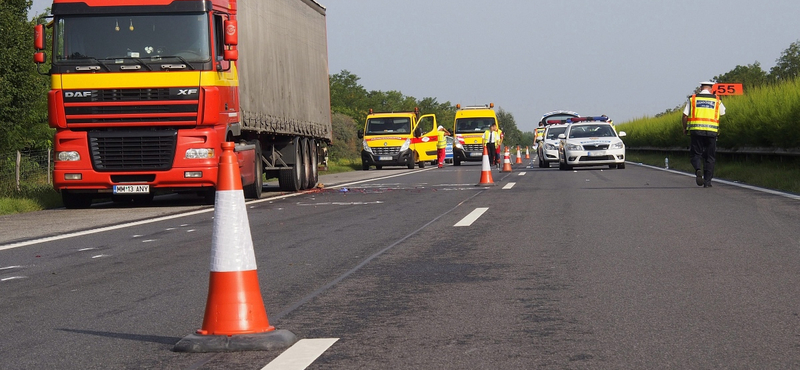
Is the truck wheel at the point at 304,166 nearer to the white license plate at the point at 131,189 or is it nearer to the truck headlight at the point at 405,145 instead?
the white license plate at the point at 131,189

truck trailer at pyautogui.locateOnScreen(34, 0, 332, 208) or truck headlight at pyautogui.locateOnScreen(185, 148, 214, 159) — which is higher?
truck trailer at pyautogui.locateOnScreen(34, 0, 332, 208)

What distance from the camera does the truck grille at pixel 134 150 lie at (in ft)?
51.0

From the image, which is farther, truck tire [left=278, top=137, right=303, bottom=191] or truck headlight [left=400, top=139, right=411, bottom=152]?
truck headlight [left=400, top=139, right=411, bottom=152]

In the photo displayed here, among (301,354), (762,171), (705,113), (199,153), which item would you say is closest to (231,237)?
(301,354)

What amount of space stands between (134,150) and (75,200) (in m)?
1.69

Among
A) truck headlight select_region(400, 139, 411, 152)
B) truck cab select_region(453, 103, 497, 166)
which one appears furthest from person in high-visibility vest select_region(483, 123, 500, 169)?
truck cab select_region(453, 103, 497, 166)

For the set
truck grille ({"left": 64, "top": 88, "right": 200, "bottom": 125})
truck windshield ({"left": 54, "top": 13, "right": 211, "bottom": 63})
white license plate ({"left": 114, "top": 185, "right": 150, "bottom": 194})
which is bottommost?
white license plate ({"left": 114, "top": 185, "right": 150, "bottom": 194})

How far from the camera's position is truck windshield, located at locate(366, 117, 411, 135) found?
132 ft

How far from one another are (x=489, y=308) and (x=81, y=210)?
37.9 ft

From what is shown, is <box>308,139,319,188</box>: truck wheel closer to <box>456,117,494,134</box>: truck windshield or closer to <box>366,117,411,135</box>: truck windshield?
<box>366,117,411,135</box>: truck windshield

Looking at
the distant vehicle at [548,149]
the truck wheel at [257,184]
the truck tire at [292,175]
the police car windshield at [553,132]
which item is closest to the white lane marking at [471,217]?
the truck wheel at [257,184]

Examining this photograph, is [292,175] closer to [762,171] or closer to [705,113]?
[705,113]

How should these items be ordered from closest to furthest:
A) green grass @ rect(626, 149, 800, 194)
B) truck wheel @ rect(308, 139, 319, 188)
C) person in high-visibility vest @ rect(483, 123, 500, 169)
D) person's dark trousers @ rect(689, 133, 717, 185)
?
green grass @ rect(626, 149, 800, 194)
person's dark trousers @ rect(689, 133, 717, 185)
truck wheel @ rect(308, 139, 319, 188)
person in high-visibility vest @ rect(483, 123, 500, 169)

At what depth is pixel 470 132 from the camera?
46.5 metres
